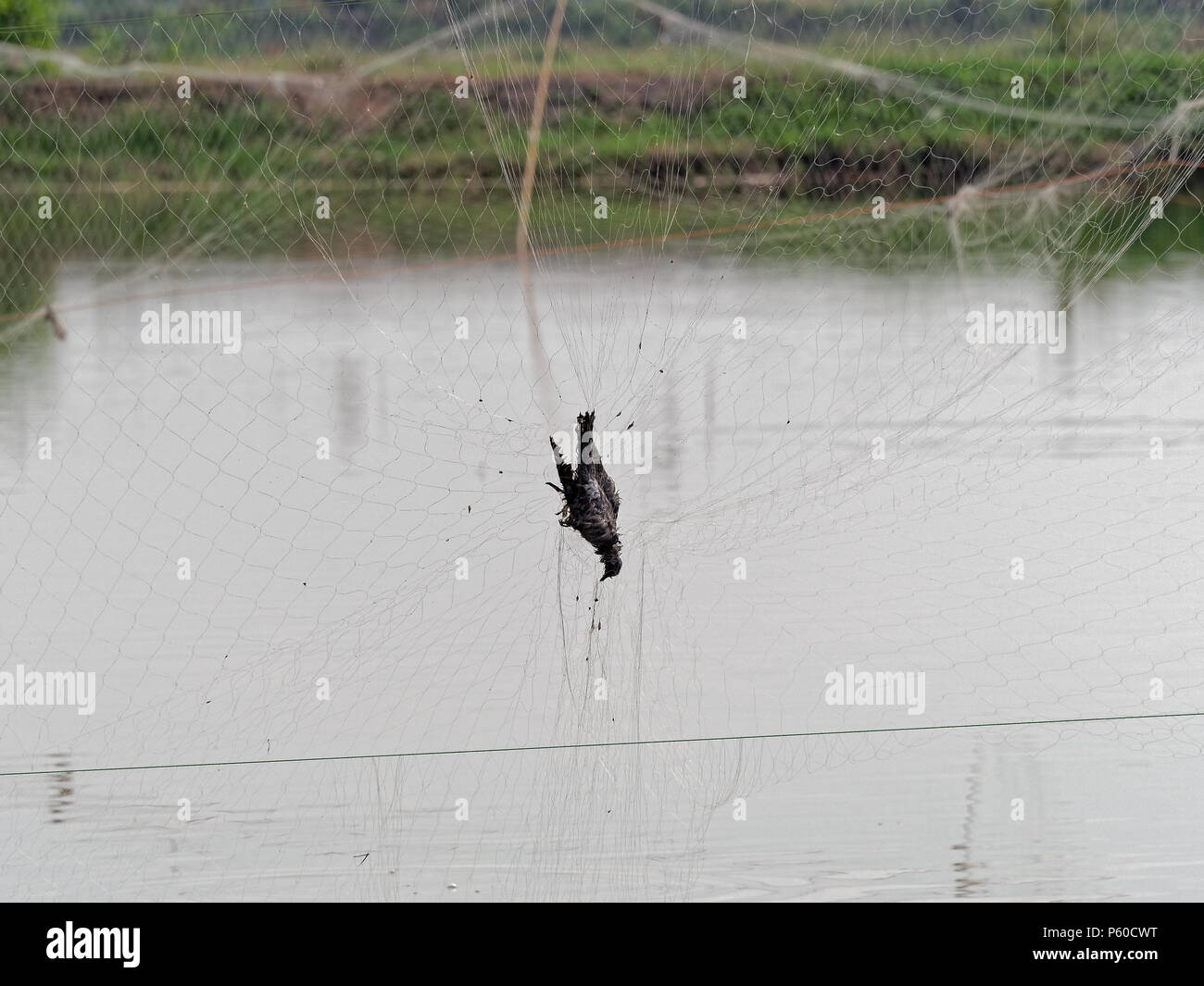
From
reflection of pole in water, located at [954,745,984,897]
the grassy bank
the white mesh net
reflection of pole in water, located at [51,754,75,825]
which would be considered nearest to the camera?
reflection of pole in water, located at [954,745,984,897]

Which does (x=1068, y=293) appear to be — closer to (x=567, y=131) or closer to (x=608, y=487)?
(x=608, y=487)

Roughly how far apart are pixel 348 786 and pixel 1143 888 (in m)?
2.28

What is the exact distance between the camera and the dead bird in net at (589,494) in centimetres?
511

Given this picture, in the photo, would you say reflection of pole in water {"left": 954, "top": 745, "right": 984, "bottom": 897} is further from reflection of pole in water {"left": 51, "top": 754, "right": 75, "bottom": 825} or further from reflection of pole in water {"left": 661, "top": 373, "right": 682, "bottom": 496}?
reflection of pole in water {"left": 51, "top": 754, "right": 75, "bottom": 825}

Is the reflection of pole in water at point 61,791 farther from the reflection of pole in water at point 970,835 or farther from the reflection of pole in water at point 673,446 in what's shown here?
the reflection of pole in water at point 673,446

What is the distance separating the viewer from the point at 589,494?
16.8ft

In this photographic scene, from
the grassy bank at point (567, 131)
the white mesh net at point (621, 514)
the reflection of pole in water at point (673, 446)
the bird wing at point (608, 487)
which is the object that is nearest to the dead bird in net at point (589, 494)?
the bird wing at point (608, 487)

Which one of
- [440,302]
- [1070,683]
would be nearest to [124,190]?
[440,302]

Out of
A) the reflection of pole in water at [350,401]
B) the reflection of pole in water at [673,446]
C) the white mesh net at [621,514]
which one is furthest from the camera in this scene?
the reflection of pole in water at [350,401]

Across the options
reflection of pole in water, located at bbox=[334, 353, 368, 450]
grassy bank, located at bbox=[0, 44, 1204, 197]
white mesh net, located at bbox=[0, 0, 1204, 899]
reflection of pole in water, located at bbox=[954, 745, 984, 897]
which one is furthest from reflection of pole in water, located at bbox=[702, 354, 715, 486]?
reflection of pole in water, located at bbox=[954, 745, 984, 897]

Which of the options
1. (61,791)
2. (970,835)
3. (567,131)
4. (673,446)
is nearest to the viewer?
(970,835)

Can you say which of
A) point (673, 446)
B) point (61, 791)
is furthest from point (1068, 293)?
point (61, 791)

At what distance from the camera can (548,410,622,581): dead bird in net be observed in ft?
16.8

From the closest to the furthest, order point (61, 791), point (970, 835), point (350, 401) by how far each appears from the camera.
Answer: point (970, 835), point (61, 791), point (350, 401)
